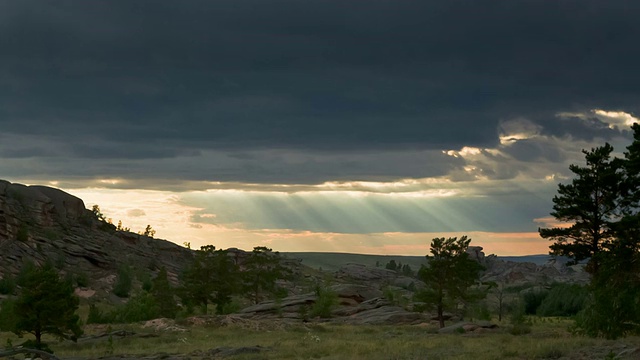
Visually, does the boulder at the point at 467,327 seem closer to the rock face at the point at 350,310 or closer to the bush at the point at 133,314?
the rock face at the point at 350,310

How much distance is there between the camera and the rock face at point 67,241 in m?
121

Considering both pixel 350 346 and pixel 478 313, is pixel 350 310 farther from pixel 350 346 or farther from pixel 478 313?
pixel 350 346

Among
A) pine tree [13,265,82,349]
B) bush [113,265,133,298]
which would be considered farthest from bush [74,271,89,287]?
pine tree [13,265,82,349]

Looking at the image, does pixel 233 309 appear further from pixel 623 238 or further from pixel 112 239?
pixel 112 239

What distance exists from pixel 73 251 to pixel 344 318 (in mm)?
65415

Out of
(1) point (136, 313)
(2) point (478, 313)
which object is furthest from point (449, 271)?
(1) point (136, 313)

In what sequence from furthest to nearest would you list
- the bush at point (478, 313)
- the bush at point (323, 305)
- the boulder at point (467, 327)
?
the bush at point (323, 305) → the bush at point (478, 313) → the boulder at point (467, 327)

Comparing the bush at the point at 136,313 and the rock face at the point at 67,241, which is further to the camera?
the rock face at the point at 67,241

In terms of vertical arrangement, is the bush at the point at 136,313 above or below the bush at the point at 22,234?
below

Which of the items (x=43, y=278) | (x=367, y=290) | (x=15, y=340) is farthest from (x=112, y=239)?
(x=43, y=278)

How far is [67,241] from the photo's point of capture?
135750 millimetres

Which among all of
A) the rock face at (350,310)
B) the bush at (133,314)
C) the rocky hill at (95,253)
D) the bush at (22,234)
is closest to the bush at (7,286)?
the rocky hill at (95,253)

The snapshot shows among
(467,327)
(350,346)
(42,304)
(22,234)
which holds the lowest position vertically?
(350,346)

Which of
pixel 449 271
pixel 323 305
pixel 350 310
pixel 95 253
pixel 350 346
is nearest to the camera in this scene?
pixel 350 346
